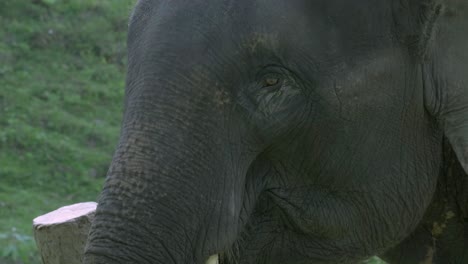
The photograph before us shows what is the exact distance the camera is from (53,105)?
11.0 meters

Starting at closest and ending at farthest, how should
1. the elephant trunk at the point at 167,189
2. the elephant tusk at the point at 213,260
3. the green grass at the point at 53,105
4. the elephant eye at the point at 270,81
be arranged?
the elephant trunk at the point at 167,189
the elephant tusk at the point at 213,260
the elephant eye at the point at 270,81
the green grass at the point at 53,105

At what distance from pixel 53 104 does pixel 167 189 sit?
26.6 feet

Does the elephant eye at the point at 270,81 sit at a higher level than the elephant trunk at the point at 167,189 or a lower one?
higher

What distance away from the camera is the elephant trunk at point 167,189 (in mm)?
3010

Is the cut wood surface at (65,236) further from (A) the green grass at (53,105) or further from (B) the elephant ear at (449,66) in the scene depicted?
(A) the green grass at (53,105)

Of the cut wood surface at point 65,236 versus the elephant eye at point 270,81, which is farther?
the cut wood surface at point 65,236

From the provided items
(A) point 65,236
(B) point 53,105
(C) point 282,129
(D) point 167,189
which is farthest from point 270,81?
(B) point 53,105

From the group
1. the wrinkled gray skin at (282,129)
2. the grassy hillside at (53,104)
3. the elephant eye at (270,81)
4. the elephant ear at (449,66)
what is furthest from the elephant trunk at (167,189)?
the grassy hillside at (53,104)

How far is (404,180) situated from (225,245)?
0.68m

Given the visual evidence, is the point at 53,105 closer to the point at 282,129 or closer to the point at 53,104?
the point at 53,104

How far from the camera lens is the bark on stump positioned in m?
4.83

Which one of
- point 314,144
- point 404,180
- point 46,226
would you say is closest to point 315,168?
point 314,144

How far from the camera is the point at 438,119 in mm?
3533

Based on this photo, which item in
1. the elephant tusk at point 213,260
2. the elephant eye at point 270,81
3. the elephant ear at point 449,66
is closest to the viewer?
the elephant tusk at point 213,260
